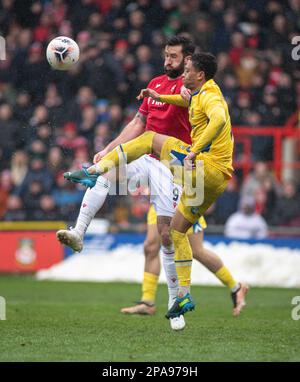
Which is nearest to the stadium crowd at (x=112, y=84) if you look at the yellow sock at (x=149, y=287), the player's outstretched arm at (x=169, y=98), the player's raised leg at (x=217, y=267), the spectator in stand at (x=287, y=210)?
the spectator in stand at (x=287, y=210)

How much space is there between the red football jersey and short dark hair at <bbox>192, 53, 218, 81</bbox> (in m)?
0.71

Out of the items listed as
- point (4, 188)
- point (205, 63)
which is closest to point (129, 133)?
point (205, 63)

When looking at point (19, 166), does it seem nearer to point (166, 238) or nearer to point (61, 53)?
point (61, 53)

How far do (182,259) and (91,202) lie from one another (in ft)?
3.26

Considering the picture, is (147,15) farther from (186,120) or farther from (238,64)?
(186,120)

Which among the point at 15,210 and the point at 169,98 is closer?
the point at 169,98

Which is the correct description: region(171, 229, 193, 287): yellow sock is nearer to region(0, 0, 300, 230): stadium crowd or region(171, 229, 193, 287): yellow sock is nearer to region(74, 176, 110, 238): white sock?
region(74, 176, 110, 238): white sock

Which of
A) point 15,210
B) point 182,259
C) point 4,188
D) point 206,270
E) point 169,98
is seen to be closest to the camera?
point 182,259

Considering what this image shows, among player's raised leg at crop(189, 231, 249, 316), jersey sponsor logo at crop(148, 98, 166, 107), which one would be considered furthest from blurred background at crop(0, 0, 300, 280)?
jersey sponsor logo at crop(148, 98, 166, 107)

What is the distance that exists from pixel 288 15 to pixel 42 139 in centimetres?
631

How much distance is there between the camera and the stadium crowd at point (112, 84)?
15.7 meters

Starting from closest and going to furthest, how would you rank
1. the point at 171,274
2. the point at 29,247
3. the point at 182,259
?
the point at 182,259 < the point at 171,274 < the point at 29,247

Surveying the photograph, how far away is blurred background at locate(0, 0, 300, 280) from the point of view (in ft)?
51.4

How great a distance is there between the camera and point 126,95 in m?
17.4
